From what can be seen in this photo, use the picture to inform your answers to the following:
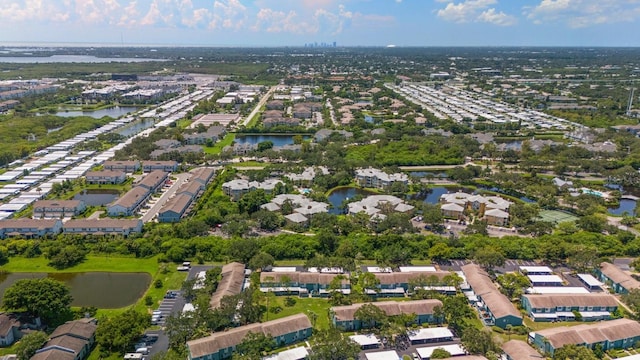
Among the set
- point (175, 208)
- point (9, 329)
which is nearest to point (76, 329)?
point (9, 329)

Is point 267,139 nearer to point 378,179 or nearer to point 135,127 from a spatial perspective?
point 135,127

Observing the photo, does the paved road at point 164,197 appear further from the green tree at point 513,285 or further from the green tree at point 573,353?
the green tree at point 573,353

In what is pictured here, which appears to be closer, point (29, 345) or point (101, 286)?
point (29, 345)

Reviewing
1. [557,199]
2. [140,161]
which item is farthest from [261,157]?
[557,199]

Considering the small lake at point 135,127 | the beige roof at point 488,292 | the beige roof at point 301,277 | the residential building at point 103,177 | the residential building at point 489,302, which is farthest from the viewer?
the small lake at point 135,127

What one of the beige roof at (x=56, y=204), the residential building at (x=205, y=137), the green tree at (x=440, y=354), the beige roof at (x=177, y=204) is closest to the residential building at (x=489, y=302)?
the green tree at (x=440, y=354)

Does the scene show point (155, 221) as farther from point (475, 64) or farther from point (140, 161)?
point (475, 64)
